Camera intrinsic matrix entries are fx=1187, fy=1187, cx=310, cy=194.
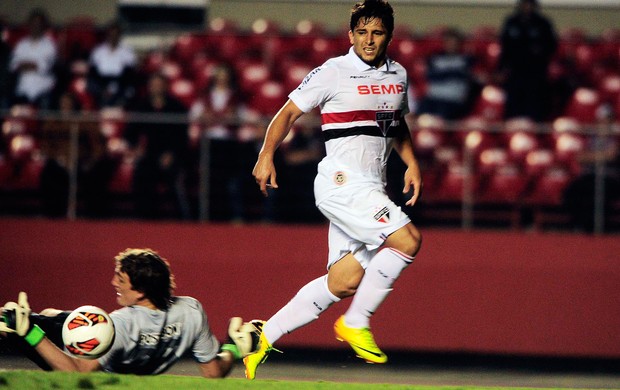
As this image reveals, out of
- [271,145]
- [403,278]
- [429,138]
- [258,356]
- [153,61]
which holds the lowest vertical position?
[403,278]

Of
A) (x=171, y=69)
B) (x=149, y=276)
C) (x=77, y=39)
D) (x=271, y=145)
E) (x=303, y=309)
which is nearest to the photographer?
(x=149, y=276)

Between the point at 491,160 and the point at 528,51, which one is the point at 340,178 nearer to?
the point at 491,160

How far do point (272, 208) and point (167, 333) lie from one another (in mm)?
4559

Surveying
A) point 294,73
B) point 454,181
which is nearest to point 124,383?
point 454,181

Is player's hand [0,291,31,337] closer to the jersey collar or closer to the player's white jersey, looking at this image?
the player's white jersey

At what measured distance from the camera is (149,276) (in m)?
6.18

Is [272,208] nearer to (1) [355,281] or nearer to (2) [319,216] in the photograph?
(2) [319,216]

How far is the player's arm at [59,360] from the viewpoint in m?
6.01

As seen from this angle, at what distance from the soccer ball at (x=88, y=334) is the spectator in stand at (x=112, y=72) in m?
6.70

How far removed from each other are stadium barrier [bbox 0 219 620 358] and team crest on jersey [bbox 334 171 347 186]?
13.1ft

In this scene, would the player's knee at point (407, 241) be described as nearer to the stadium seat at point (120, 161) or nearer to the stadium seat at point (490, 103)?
the stadium seat at point (120, 161)

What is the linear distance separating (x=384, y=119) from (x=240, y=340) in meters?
1.47

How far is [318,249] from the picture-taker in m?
10.7

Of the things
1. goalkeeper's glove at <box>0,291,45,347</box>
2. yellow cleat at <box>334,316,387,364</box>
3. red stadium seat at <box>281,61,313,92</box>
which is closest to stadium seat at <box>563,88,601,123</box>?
red stadium seat at <box>281,61,313,92</box>
